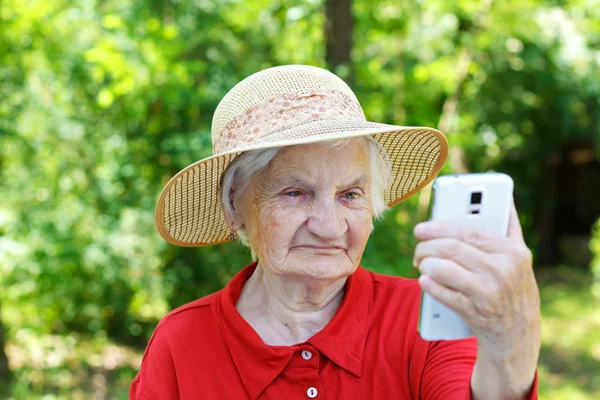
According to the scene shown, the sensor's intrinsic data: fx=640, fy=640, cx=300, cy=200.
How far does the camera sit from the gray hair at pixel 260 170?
5.47ft

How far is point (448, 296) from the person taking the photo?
3.28 ft

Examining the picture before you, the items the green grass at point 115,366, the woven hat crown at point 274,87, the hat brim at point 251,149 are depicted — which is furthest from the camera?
the green grass at point 115,366

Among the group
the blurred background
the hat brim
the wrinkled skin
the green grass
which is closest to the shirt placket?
the wrinkled skin

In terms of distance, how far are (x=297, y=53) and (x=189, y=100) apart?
1.75 meters

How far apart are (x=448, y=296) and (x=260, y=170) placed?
32.0 inches

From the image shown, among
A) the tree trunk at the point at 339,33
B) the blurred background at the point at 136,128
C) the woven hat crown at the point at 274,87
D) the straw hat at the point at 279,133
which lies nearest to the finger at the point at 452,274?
the straw hat at the point at 279,133

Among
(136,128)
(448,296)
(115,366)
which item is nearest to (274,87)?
(448,296)

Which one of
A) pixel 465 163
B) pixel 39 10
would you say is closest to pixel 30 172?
pixel 39 10

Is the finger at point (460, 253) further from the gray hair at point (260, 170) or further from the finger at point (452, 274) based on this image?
the gray hair at point (260, 170)

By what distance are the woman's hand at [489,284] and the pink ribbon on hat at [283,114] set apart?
0.69 meters

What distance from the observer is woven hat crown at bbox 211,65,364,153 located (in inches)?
66.7

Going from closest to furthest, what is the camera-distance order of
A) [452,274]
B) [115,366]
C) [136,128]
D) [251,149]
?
[452,274] < [251,149] < [136,128] < [115,366]

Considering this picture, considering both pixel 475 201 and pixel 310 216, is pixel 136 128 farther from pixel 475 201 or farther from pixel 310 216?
pixel 475 201

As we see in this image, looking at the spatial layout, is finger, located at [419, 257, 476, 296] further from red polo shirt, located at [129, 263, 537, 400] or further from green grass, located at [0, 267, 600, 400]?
green grass, located at [0, 267, 600, 400]
